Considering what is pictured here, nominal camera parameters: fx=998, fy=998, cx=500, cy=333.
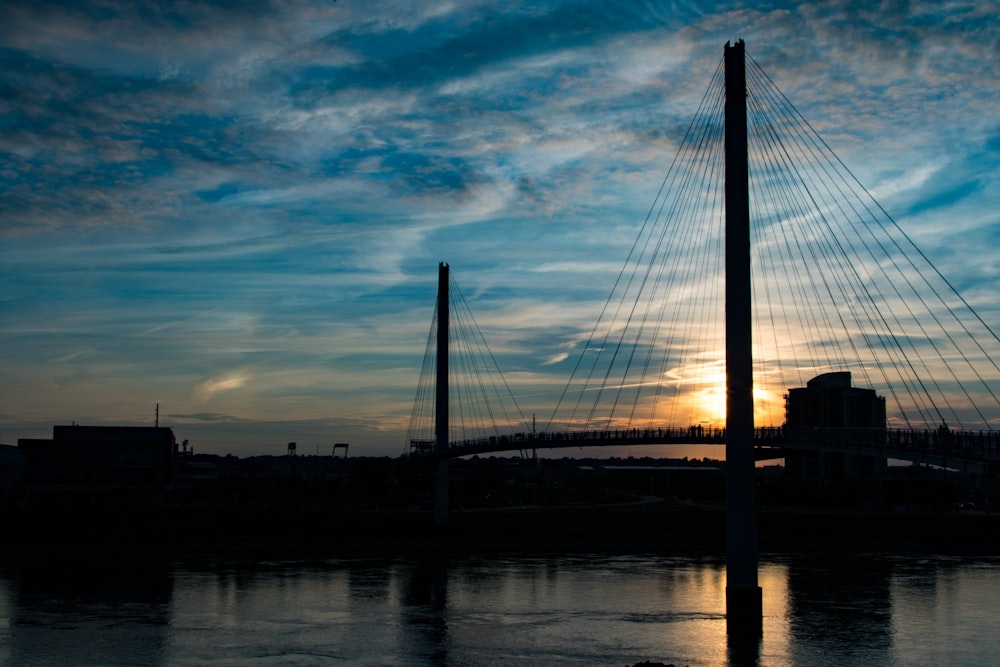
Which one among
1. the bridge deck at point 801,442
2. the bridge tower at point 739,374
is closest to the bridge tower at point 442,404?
the bridge deck at point 801,442

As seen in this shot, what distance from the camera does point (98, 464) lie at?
71750 mm

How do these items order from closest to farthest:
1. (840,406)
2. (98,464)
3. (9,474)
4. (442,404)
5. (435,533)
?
(435,533)
(442,404)
(98,464)
(9,474)
(840,406)

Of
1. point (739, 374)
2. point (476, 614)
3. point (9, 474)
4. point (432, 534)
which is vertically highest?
point (739, 374)

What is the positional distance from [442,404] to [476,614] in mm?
32496

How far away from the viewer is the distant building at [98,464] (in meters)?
70.7

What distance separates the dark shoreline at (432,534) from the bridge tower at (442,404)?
1278 mm

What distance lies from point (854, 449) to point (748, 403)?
1288cm

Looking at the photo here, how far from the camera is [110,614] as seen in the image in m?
31.2

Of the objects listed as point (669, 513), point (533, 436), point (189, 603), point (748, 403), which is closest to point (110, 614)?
point (189, 603)

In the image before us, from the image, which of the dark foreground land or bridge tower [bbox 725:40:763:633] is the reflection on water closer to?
bridge tower [bbox 725:40:763:633]

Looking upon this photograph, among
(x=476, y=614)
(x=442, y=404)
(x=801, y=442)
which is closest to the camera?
(x=476, y=614)

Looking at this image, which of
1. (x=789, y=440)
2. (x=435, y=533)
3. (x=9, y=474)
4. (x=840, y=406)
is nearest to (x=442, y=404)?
(x=435, y=533)

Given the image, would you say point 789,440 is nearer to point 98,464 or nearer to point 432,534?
point 432,534

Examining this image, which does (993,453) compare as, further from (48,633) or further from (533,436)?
(533,436)
